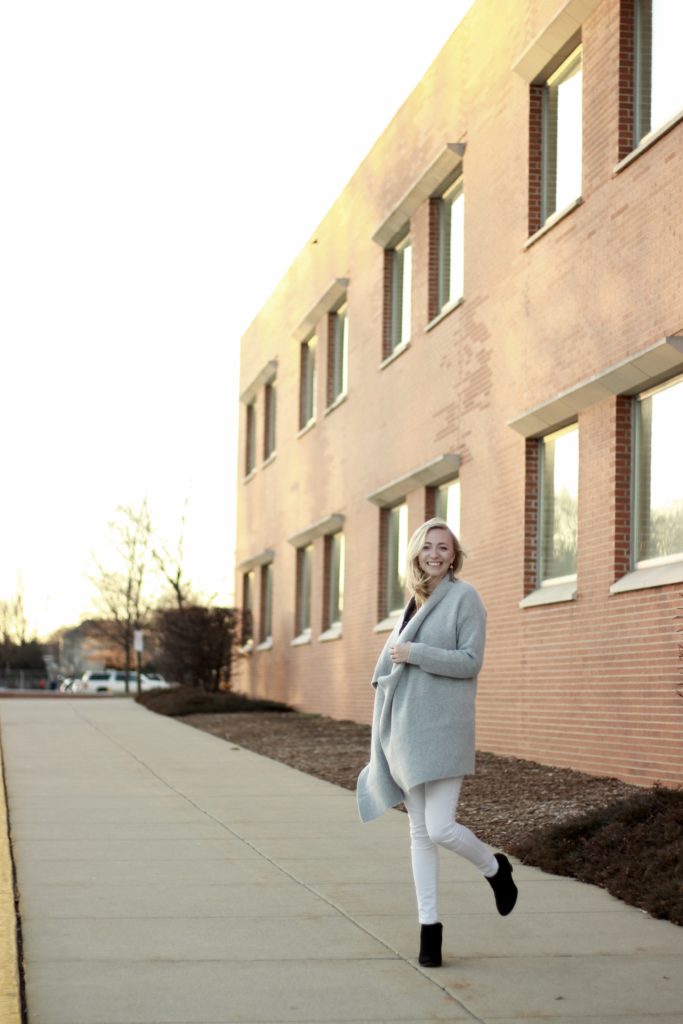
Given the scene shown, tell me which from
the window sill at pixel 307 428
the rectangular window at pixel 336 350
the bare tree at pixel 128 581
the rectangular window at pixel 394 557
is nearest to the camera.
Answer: the rectangular window at pixel 394 557

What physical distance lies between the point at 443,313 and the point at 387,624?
486 cm

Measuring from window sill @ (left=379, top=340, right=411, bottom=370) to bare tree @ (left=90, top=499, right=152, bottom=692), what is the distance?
33033 millimetres

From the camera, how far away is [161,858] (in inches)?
377

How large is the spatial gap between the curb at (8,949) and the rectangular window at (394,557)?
12.5 meters

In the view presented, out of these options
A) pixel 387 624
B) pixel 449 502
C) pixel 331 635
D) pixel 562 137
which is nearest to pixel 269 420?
pixel 331 635

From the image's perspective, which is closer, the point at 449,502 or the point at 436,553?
the point at 436,553

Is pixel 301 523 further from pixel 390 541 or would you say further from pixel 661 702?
pixel 661 702

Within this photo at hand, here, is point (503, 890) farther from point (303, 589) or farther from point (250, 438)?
point (250, 438)

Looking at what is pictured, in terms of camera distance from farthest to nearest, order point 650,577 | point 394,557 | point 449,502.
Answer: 1. point 394,557
2. point 449,502
3. point 650,577

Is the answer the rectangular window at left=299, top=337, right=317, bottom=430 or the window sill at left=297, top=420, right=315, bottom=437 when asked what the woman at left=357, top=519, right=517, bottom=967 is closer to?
the window sill at left=297, top=420, right=315, bottom=437

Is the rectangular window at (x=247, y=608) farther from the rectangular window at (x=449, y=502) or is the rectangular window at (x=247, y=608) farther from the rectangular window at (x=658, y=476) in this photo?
the rectangular window at (x=658, y=476)

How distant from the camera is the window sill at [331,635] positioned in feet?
83.0

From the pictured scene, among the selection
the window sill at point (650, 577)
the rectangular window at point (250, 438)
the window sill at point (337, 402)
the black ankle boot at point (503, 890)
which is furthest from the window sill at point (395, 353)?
the black ankle boot at point (503, 890)

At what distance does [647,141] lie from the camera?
13.1m
